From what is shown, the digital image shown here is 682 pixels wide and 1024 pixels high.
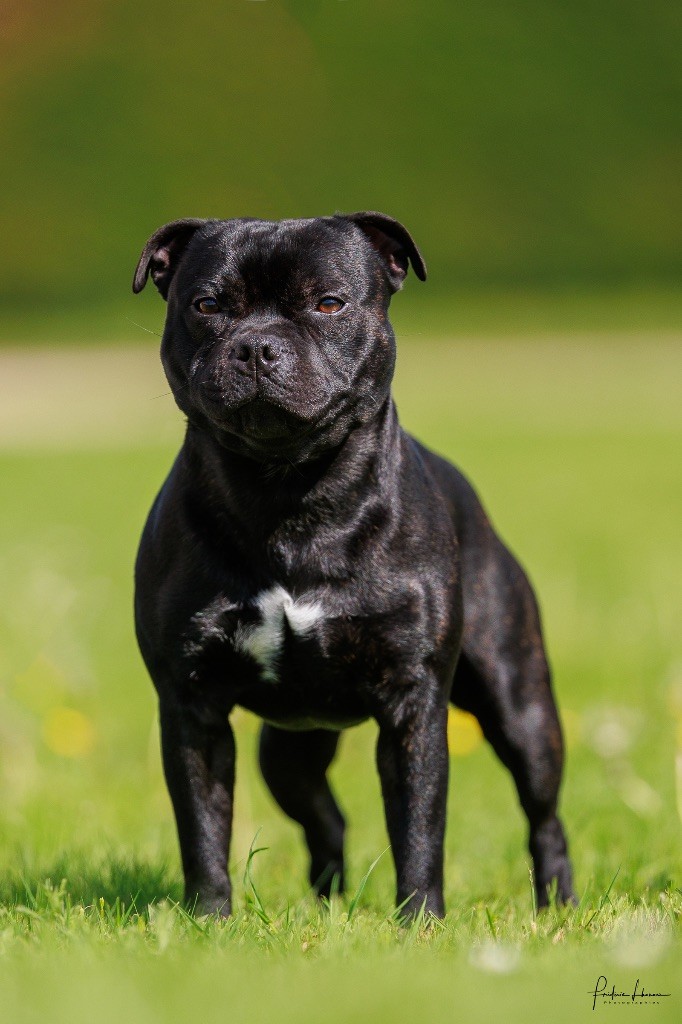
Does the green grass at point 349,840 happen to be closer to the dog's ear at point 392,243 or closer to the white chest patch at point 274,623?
the white chest patch at point 274,623

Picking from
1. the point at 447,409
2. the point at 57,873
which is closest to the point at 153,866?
the point at 57,873

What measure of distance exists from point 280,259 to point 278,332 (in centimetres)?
24

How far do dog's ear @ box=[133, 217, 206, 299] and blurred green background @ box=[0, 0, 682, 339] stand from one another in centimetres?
3570

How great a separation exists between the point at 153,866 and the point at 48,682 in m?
1.82

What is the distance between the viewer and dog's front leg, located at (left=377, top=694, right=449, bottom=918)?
4180 millimetres

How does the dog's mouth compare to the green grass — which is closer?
the green grass

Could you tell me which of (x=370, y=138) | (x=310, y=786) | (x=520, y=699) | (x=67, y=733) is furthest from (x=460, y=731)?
(x=370, y=138)

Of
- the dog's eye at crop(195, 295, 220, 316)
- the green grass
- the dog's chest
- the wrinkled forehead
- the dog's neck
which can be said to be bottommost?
the green grass

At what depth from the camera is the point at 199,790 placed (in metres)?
4.23

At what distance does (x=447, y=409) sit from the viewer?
Answer: 2647 centimetres

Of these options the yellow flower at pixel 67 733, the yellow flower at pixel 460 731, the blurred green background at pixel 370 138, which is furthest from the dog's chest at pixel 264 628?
the blurred green background at pixel 370 138

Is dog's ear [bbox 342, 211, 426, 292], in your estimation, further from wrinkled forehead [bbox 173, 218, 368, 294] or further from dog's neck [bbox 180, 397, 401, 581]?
dog's neck [bbox 180, 397, 401, 581]

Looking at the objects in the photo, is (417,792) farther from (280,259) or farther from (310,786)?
(280,259)

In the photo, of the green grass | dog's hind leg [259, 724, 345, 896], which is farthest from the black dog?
dog's hind leg [259, 724, 345, 896]
